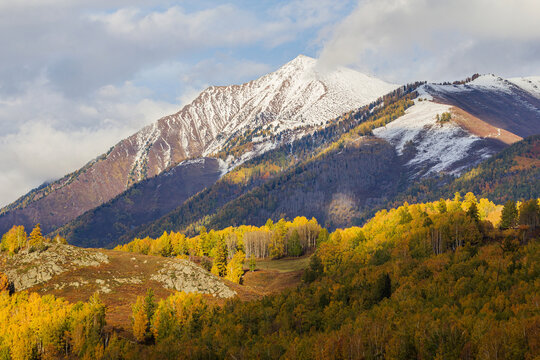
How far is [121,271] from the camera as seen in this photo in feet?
398

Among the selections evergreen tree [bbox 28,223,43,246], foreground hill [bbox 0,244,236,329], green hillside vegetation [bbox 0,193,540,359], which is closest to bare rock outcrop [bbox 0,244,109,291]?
foreground hill [bbox 0,244,236,329]

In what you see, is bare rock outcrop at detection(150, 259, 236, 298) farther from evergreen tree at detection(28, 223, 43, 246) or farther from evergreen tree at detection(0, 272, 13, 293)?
evergreen tree at detection(0, 272, 13, 293)

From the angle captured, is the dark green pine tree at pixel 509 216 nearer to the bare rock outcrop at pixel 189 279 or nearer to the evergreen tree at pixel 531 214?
the evergreen tree at pixel 531 214

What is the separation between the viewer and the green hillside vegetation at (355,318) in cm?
6525

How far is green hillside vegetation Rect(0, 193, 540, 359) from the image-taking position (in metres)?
65.2

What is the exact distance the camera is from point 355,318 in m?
96.4

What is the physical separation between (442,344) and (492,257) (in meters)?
56.0

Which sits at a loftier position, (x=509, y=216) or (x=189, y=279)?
(x=509, y=216)

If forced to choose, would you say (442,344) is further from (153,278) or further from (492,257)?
(153,278)

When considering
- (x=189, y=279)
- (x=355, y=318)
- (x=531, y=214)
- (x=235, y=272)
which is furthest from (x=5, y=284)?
(x=531, y=214)

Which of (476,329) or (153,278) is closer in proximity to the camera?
(476,329)

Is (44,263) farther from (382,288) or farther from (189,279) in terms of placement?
(382,288)

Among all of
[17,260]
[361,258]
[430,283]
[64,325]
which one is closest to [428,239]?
[361,258]

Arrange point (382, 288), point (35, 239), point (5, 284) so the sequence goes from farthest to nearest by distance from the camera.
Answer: point (35, 239)
point (382, 288)
point (5, 284)
